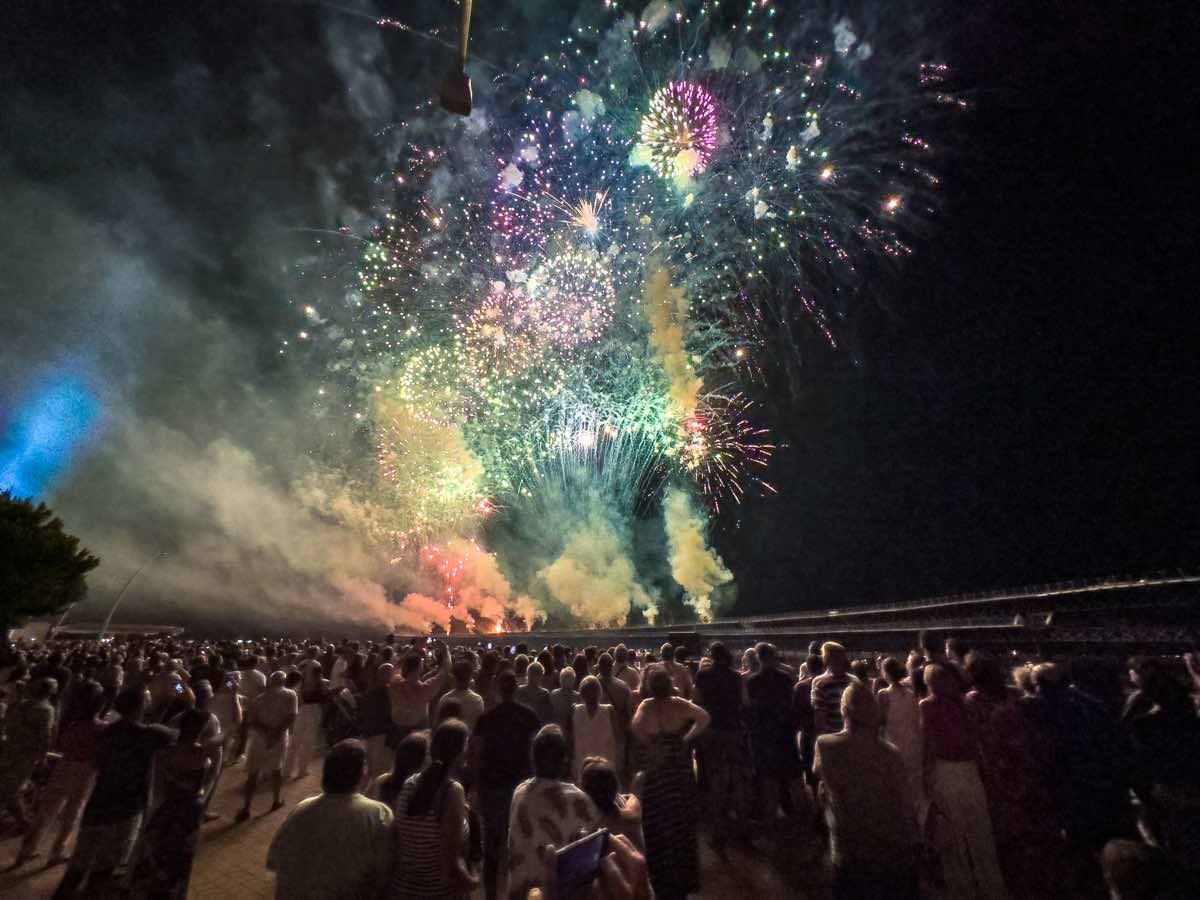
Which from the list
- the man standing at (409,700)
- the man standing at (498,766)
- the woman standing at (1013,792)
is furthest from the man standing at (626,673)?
the woman standing at (1013,792)

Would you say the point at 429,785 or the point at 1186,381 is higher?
the point at 1186,381

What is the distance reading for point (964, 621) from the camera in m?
9.62

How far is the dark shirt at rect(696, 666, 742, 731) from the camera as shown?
667cm

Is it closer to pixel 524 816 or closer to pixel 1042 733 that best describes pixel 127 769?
pixel 524 816

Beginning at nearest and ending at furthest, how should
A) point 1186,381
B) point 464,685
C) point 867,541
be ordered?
1. point 464,685
2. point 1186,381
3. point 867,541

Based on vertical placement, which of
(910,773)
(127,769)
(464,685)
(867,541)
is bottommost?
(910,773)

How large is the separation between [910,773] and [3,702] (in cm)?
1075

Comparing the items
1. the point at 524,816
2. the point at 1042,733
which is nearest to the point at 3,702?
the point at 524,816

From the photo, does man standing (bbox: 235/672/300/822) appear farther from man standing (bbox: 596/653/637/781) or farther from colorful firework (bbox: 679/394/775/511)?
colorful firework (bbox: 679/394/775/511)

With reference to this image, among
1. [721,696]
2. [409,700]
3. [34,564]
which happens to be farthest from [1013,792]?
[34,564]

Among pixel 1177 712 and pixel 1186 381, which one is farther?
pixel 1186 381

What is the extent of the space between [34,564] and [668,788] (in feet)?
139

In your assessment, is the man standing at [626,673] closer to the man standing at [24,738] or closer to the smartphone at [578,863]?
the smartphone at [578,863]

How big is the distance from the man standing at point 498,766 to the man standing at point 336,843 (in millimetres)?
1834
